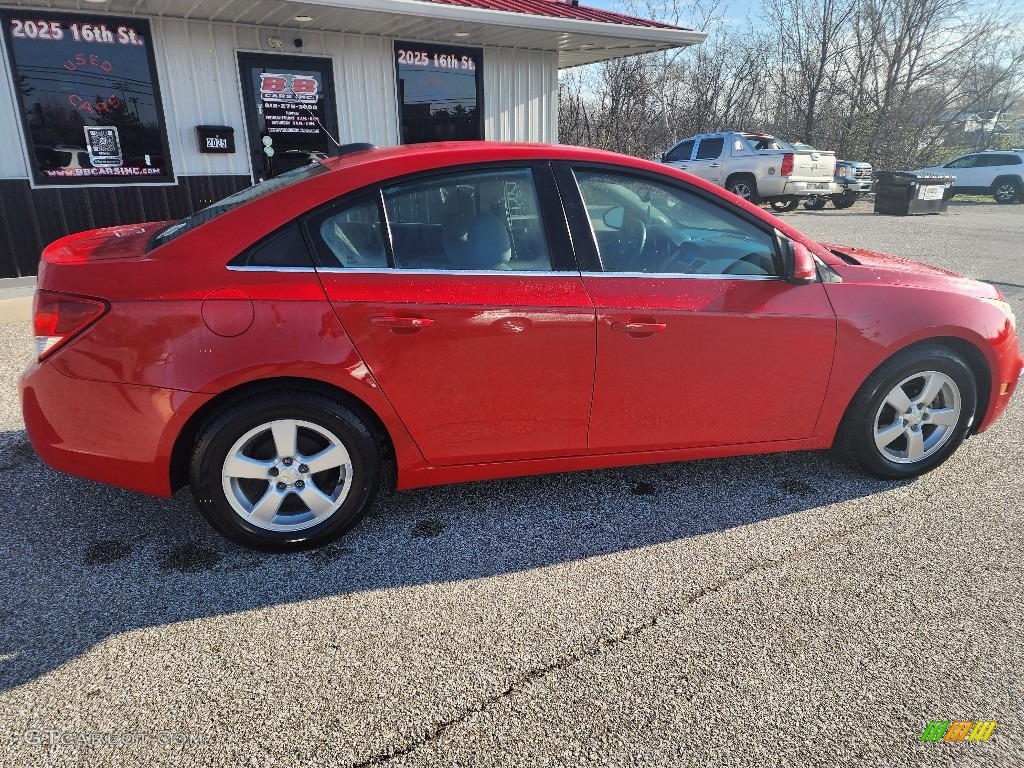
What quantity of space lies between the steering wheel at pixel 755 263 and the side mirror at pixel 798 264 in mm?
71

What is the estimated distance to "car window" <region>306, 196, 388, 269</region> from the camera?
2.72 metres

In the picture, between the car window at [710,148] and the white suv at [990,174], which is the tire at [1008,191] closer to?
the white suv at [990,174]

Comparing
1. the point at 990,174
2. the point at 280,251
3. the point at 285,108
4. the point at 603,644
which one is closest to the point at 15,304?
the point at 285,108

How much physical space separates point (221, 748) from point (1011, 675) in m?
2.45

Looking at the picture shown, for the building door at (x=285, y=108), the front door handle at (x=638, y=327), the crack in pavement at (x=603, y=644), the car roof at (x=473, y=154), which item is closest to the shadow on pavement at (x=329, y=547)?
the crack in pavement at (x=603, y=644)

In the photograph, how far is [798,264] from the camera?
10.1ft

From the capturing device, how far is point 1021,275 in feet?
31.0

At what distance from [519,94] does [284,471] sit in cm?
777

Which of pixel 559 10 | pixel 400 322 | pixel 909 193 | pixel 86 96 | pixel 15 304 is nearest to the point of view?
pixel 400 322

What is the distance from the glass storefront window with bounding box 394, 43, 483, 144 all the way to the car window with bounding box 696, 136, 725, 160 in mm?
10678

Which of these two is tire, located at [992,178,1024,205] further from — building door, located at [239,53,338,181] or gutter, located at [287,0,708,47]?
building door, located at [239,53,338,181]

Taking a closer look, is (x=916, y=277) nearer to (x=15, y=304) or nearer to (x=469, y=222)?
(x=469, y=222)

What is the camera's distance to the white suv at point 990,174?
21.7 m

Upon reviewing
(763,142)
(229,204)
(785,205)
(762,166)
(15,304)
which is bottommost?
(785,205)
